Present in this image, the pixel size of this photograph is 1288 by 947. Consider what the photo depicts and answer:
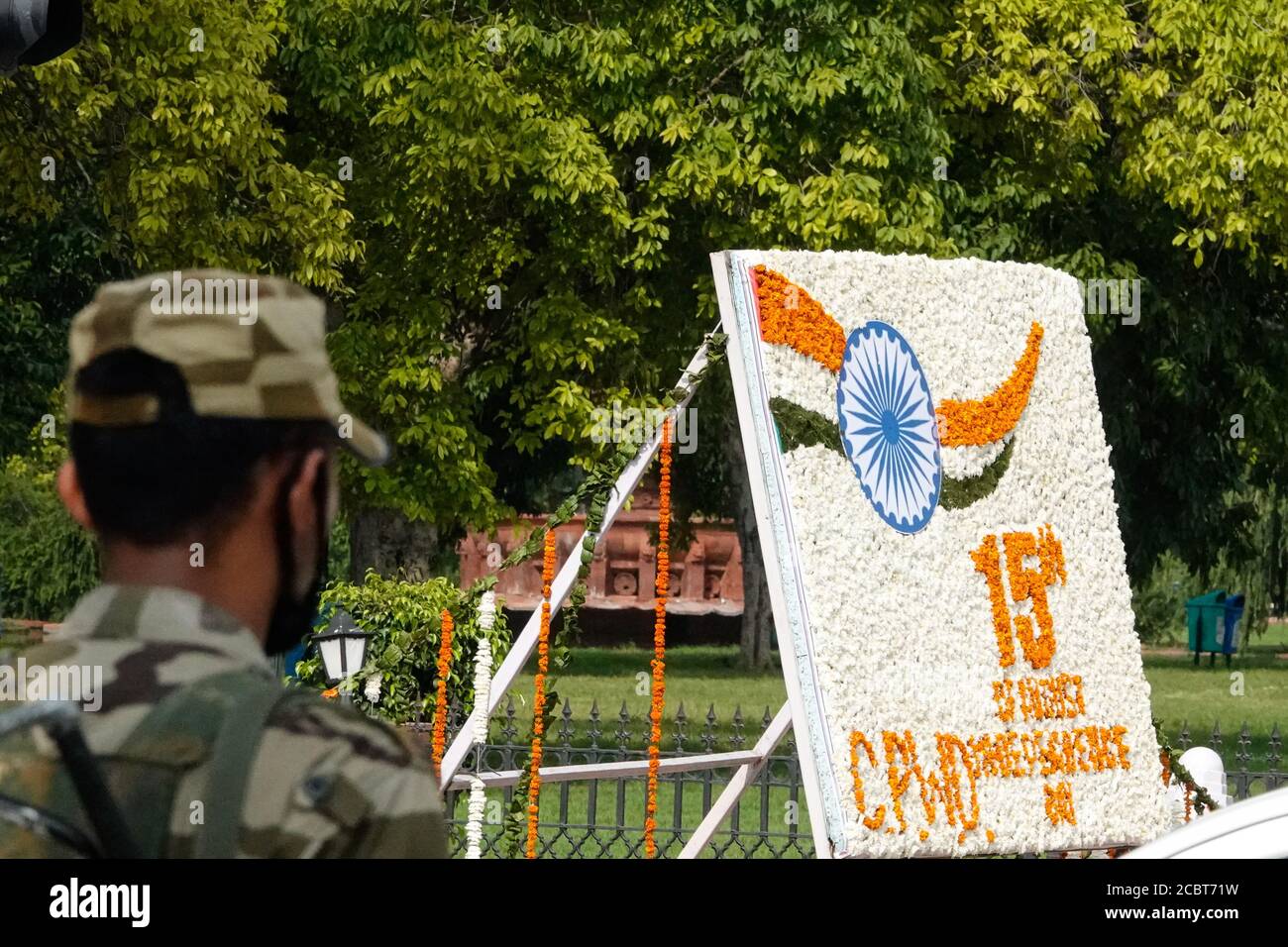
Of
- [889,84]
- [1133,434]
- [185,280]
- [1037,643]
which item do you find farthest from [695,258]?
[185,280]

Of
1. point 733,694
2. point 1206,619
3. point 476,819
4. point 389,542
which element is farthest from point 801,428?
point 1206,619

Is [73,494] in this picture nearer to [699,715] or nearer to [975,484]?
[975,484]

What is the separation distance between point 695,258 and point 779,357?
44.6 feet

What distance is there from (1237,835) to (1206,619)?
142 feet

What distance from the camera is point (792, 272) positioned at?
619 centimetres

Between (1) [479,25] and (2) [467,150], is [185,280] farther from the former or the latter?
(1) [479,25]

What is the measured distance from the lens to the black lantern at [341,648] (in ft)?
29.6

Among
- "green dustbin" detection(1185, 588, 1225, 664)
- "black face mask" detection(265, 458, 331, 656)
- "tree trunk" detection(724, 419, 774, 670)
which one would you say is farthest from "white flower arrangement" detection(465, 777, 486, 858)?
"green dustbin" detection(1185, 588, 1225, 664)

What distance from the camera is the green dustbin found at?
1688 inches

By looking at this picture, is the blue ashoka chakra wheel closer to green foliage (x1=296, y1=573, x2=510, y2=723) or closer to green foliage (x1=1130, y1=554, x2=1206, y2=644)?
green foliage (x1=296, y1=573, x2=510, y2=723)

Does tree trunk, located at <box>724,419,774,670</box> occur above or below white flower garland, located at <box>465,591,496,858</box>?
above

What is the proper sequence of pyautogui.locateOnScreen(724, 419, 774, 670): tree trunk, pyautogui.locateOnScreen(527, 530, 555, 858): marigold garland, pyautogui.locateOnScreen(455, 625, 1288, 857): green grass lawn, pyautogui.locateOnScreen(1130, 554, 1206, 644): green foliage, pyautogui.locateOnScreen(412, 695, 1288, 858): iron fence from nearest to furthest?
pyautogui.locateOnScreen(527, 530, 555, 858): marigold garland
pyautogui.locateOnScreen(412, 695, 1288, 858): iron fence
pyautogui.locateOnScreen(455, 625, 1288, 857): green grass lawn
pyautogui.locateOnScreen(724, 419, 774, 670): tree trunk
pyautogui.locateOnScreen(1130, 554, 1206, 644): green foliage

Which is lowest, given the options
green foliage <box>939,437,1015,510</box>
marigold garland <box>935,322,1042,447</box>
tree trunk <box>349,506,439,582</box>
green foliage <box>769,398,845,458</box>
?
green foliage <box>939,437,1015,510</box>

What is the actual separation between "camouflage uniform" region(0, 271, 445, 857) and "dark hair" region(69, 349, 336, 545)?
10mm
